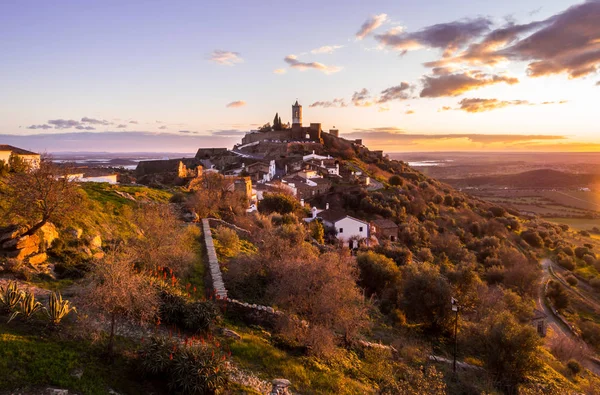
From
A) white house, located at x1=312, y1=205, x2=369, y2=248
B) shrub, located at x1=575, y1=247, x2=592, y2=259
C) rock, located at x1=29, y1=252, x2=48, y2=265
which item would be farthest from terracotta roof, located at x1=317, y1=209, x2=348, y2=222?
shrub, located at x1=575, y1=247, x2=592, y2=259

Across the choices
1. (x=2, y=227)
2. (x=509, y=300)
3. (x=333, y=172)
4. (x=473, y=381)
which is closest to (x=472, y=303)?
(x=509, y=300)

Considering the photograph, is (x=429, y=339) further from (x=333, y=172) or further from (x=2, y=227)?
(x=333, y=172)

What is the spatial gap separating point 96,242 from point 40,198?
3.17m

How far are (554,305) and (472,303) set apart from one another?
1472 cm

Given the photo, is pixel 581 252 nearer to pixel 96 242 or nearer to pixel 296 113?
pixel 96 242

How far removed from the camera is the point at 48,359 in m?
6.97

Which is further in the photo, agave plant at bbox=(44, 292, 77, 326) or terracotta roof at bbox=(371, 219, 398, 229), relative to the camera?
terracotta roof at bbox=(371, 219, 398, 229)

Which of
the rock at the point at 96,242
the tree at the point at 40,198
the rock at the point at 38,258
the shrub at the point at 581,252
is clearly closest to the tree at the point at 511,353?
the rock at the point at 96,242

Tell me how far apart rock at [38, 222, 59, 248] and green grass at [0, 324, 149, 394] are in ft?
17.5

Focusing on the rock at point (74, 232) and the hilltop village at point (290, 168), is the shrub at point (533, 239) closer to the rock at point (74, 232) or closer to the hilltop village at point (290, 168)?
the hilltop village at point (290, 168)

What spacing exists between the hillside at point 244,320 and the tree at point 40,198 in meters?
0.17

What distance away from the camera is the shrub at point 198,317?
9.92 m

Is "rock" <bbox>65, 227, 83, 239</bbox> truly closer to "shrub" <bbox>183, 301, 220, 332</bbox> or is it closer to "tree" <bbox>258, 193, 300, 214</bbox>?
"shrub" <bbox>183, 301, 220, 332</bbox>

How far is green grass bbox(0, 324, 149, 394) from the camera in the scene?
6473 millimetres
